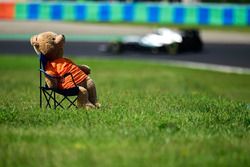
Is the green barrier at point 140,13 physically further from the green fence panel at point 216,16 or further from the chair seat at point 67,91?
the chair seat at point 67,91

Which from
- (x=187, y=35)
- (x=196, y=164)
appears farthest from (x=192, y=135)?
(x=187, y=35)

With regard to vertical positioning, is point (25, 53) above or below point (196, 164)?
below

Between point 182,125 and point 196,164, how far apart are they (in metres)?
2.15

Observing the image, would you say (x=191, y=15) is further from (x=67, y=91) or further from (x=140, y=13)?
(x=67, y=91)

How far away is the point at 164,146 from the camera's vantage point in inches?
242

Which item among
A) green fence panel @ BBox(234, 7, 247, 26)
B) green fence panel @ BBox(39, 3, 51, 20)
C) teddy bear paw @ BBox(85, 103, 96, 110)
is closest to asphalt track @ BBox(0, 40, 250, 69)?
green fence panel @ BBox(234, 7, 247, 26)

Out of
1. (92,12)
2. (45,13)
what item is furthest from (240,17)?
(45,13)

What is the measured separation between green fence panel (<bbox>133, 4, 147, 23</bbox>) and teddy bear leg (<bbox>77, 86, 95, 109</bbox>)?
124 ft

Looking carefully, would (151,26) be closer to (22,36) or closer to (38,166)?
(22,36)

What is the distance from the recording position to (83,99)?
9133 millimetres

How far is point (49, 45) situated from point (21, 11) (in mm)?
39899

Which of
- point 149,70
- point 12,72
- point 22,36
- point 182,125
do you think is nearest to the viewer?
point 182,125

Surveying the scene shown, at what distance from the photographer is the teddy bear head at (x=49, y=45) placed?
9.16 meters

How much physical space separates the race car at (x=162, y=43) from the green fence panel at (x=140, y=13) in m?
8.91
